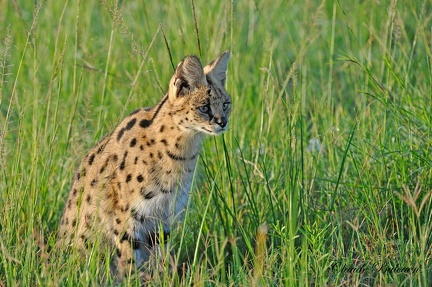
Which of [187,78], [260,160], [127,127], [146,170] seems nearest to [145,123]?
[127,127]

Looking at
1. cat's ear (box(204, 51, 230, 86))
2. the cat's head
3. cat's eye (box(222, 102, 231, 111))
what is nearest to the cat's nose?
the cat's head

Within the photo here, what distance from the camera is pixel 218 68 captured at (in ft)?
15.8

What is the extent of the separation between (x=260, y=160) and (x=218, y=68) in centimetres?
81

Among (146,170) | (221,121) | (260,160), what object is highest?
(221,121)

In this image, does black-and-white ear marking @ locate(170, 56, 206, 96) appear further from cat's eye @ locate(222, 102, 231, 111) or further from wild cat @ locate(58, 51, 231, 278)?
cat's eye @ locate(222, 102, 231, 111)

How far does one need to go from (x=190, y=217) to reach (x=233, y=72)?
98 centimetres

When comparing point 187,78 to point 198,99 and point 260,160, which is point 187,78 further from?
point 260,160

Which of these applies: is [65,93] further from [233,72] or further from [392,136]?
[392,136]

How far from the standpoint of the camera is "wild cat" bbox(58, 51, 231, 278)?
467 centimetres

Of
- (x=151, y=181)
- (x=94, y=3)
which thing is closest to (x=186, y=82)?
(x=151, y=181)

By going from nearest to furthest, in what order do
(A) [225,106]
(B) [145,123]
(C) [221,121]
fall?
1. (C) [221,121]
2. (A) [225,106]
3. (B) [145,123]

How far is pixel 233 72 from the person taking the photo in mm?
5543

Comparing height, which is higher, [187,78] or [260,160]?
[187,78]

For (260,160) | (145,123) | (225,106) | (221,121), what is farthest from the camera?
(260,160)
